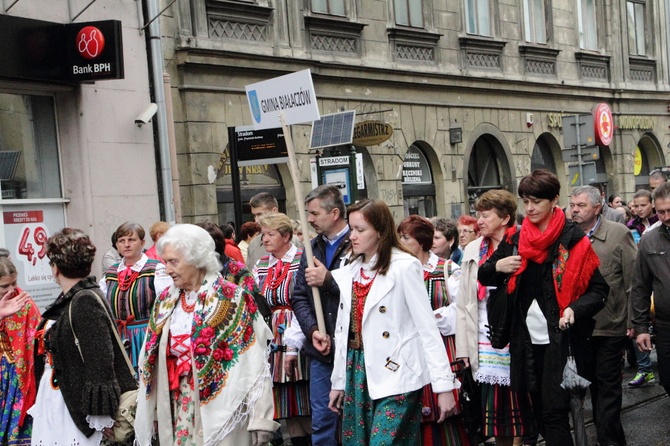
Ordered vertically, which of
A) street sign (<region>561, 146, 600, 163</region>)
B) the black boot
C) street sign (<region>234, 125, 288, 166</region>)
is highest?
street sign (<region>234, 125, 288, 166</region>)

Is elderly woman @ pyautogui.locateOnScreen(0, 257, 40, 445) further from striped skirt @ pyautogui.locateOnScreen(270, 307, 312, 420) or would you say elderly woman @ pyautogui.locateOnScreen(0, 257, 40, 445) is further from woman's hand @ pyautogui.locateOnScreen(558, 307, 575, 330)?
woman's hand @ pyautogui.locateOnScreen(558, 307, 575, 330)

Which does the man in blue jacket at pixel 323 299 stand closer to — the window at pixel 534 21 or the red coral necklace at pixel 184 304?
the red coral necklace at pixel 184 304

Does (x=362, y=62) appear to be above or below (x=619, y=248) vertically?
above

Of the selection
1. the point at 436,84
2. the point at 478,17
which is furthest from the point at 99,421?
the point at 478,17

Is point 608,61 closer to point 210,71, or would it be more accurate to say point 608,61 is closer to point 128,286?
point 210,71

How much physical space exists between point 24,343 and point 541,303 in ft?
10.6

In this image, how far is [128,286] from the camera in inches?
346

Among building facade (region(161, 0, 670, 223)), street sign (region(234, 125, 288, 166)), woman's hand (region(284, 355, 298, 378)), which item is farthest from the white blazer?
building facade (region(161, 0, 670, 223))

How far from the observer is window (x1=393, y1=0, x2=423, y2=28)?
2145cm

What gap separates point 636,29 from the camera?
30969 millimetres

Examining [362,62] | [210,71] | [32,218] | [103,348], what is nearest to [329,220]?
[103,348]

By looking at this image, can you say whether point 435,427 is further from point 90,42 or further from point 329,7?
point 329,7

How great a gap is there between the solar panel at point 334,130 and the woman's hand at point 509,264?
7719mm

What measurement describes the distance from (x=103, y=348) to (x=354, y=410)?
4.70 feet
